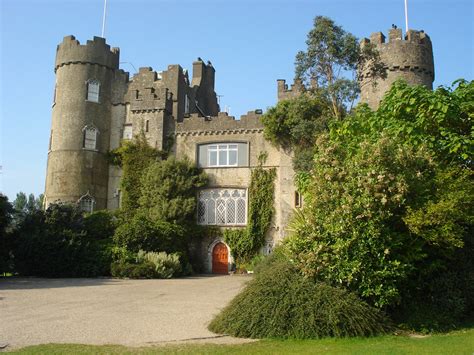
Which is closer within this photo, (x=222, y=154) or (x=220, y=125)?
(x=222, y=154)

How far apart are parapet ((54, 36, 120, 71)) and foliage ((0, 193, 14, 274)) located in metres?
14.3

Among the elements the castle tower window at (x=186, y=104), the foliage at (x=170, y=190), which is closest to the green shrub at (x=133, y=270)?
the foliage at (x=170, y=190)

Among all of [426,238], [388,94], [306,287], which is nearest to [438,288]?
[426,238]

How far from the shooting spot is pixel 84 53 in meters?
33.8

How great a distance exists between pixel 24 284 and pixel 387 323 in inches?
609

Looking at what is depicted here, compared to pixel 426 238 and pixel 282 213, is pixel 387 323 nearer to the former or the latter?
pixel 426 238

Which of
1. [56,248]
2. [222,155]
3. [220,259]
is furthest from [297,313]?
[222,155]

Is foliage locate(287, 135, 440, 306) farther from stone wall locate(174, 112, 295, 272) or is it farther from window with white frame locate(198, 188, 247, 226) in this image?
window with white frame locate(198, 188, 247, 226)

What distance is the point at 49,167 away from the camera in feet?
108

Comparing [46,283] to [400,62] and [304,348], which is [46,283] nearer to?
[304,348]

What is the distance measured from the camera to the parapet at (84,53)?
33812 millimetres

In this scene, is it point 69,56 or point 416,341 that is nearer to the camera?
point 416,341

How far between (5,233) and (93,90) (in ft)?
43.8

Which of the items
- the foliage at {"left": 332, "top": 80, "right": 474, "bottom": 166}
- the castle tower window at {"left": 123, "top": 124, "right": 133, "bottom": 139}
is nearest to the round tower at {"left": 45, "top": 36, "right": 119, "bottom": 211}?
the castle tower window at {"left": 123, "top": 124, "right": 133, "bottom": 139}
